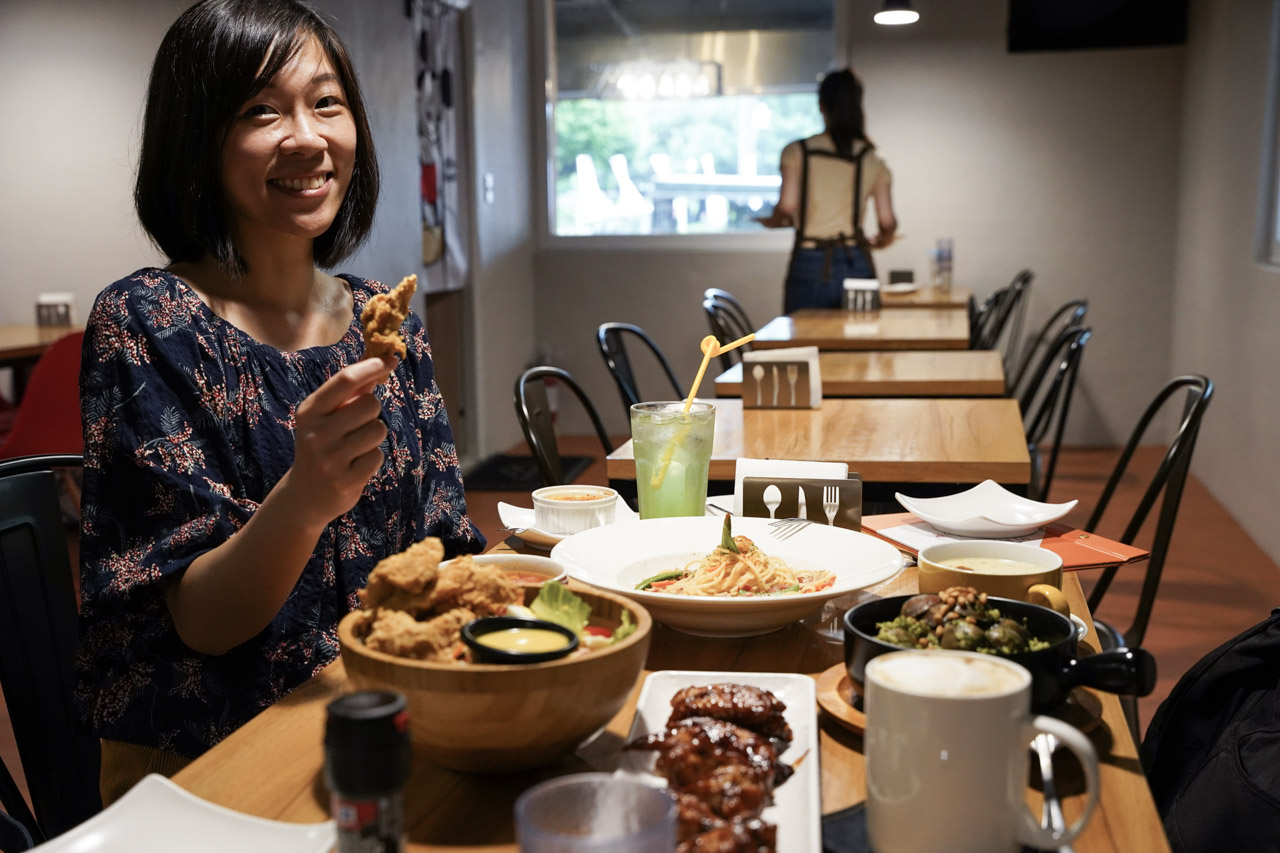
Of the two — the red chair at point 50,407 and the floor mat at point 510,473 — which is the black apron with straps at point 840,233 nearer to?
the floor mat at point 510,473

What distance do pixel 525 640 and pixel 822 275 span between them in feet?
14.8

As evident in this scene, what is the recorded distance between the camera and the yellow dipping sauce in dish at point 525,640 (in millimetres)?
726

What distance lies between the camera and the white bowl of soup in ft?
3.27

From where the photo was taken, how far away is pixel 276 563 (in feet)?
3.45

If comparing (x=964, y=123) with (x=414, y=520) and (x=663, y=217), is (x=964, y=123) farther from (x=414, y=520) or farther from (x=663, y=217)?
(x=414, y=520)

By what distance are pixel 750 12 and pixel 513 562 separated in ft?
19.8

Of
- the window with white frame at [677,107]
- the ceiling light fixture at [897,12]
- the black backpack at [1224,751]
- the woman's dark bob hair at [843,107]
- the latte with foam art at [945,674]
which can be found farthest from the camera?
the window with white frame at [677,107]

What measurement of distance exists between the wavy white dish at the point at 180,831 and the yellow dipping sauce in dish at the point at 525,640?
0.15 m

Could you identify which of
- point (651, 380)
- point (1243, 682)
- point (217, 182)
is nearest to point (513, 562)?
point (217, 182)

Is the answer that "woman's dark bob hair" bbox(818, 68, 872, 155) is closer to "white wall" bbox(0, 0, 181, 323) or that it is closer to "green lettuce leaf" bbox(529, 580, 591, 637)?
"white wall" bbox(0, 0, 181, 323)

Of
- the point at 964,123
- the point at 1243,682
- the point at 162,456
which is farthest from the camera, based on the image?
the point at 964,123

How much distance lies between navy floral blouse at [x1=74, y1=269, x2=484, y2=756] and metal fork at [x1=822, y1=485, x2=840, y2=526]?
0.53 meters

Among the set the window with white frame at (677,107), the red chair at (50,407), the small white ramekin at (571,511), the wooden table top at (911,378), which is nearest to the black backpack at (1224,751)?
the small white ramekin at (571,511)

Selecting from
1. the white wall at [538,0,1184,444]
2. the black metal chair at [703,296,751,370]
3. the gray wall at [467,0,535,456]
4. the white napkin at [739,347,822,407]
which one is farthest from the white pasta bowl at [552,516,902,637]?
the white wall at [538,0,1184,444]
